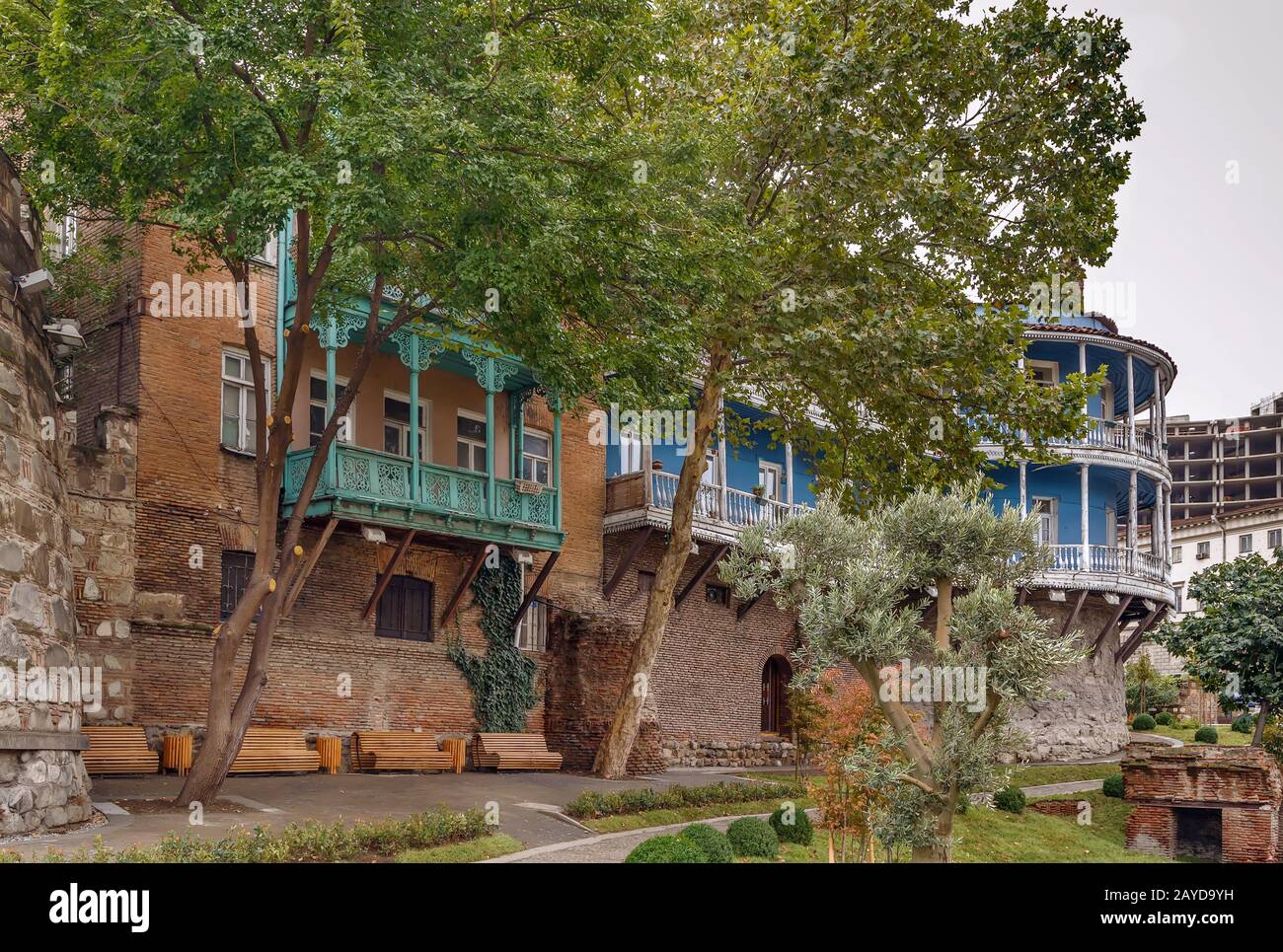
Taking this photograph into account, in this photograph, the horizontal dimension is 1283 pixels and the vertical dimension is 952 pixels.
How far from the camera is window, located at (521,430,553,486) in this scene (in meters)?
31.3

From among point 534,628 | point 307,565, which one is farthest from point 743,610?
point 307,565

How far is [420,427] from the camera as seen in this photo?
2894 cm

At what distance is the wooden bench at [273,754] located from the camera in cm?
2309

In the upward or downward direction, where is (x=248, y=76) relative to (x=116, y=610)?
upward

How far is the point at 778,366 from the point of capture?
25.5 metres

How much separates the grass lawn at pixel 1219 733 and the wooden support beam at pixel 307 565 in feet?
101

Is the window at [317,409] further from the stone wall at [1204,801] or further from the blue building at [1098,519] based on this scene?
the blue building at [1098,519]

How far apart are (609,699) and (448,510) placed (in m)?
6.03

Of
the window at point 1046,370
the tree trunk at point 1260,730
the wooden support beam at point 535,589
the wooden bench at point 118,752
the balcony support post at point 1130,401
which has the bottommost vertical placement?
the tree trunk at point 1260,730

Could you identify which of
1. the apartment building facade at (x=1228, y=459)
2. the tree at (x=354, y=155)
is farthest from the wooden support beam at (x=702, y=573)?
the apartment building facade at (x=1228, y=459)

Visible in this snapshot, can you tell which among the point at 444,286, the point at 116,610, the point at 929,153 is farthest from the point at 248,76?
the point at 929,153

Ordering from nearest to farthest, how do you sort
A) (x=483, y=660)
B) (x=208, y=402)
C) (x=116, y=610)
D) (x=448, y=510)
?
(x=116, y=610) < (x=208, y=402) < (x=448, y=510) < (x=483, y=660)
